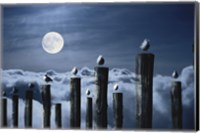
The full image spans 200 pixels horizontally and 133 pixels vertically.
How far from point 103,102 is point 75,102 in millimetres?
228

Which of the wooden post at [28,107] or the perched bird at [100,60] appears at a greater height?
the perched bird at [100,60]

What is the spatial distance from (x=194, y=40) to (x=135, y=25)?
0.48m

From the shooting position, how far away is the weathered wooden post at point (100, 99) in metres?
3.87

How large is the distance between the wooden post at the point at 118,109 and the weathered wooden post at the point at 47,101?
54cm

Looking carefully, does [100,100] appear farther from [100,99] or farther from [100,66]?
[100,66]

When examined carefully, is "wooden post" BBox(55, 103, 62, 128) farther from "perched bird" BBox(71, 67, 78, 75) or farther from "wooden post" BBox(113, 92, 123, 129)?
"wooden post" BBox(113, 92, 123, 129)

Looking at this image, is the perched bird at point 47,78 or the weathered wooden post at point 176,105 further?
the perched bird at point 47,78

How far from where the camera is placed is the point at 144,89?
3.81 metres

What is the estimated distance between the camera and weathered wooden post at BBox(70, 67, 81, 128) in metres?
3.88

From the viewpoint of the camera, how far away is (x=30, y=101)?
3934 mm

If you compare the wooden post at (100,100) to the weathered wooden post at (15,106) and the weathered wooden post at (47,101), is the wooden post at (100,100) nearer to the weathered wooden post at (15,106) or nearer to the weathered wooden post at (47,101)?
the weathered wooden post at (47,101)

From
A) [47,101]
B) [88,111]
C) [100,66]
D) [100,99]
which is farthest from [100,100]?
[47,101]

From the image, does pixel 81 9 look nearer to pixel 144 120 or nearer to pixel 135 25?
pixel 135 25

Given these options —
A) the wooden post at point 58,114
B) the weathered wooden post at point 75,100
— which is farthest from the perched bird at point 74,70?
the wooden post at point 58,114
